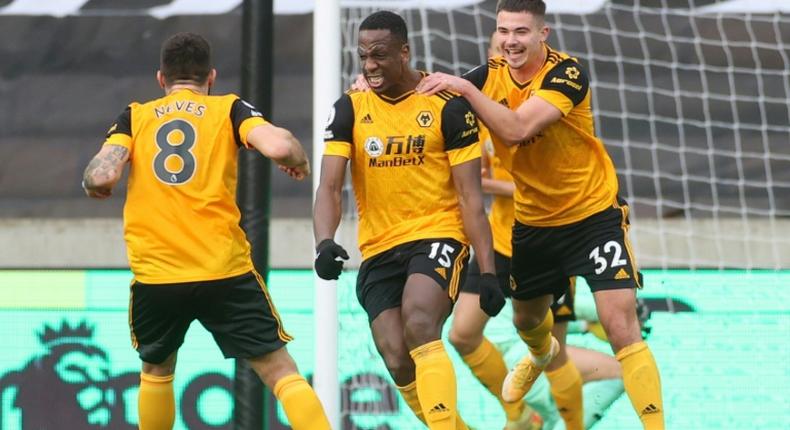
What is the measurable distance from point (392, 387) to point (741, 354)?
2221 millimetres

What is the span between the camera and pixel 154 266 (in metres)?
5.66

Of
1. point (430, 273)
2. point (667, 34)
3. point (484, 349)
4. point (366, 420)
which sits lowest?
point (366, 420)

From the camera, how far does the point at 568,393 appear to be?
Answer: 278 inches

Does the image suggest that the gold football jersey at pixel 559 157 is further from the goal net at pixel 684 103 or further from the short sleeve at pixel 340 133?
the goal net at pixel 684 103

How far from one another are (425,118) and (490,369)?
6.77 feet

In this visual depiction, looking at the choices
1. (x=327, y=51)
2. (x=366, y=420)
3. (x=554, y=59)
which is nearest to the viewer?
(x=554, y=59)

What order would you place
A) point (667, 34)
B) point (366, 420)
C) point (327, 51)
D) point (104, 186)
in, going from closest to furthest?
1. point (104, 186)
2. point (327, 51)
3. point (366, 420)
4. point (667, 34)

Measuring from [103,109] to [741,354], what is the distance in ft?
16.4

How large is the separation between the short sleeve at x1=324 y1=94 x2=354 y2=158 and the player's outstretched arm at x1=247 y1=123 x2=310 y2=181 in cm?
29

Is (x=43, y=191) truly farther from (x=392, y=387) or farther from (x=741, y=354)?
(x=741, y=354)

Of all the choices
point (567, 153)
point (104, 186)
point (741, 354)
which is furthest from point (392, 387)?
point (104, 186)

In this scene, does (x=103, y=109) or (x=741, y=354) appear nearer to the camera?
(x=741, y=354)

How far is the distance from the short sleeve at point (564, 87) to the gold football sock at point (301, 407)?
5.45 ft

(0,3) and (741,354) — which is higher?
(0,3)
